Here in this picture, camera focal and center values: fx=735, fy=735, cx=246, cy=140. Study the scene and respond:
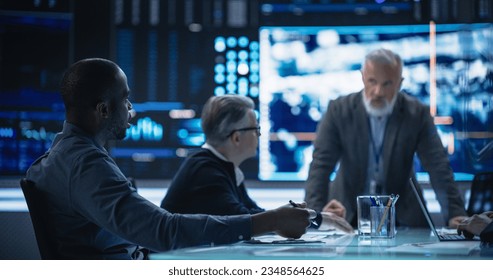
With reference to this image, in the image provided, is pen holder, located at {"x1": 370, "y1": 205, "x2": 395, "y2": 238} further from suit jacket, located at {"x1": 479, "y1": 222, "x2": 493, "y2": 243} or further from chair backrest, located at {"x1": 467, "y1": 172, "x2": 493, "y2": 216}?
chair backrest, located at {"x1": 467, "y1": 172, "x2": 493, "y2": 216}

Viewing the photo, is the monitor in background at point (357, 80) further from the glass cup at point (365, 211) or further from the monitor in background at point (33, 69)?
the glass cup at point (365, 211)

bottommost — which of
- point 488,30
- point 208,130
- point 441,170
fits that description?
point 441,170

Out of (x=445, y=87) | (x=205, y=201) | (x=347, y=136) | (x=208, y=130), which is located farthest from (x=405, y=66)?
(x=205, y=201)

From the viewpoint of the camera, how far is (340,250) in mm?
1841

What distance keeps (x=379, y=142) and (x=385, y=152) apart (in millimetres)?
73

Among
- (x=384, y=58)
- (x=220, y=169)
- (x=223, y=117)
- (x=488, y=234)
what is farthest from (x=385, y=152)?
(x=488, y=234)

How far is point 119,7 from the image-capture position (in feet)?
15.4

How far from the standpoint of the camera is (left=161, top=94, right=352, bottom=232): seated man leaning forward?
2471 millimetres

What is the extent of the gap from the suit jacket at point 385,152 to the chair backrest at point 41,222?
186cm

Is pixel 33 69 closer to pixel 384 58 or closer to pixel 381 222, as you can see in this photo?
pixel 384 58

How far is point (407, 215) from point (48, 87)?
243cm

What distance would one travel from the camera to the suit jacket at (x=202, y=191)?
2464 millimetres

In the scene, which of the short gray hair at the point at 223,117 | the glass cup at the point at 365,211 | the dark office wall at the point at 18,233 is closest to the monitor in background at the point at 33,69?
the dark office wall at the point at 18,233
